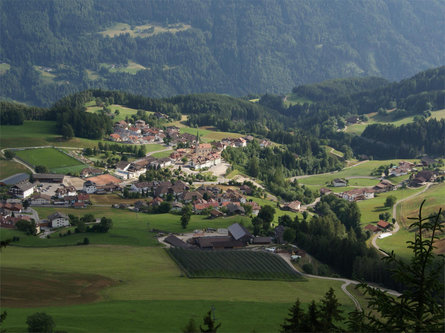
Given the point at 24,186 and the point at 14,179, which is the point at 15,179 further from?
the point at 24,186

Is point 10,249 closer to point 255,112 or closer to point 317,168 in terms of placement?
point 317,168

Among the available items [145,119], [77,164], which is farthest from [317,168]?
[77,164]

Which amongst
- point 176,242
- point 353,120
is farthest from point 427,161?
point 176,242

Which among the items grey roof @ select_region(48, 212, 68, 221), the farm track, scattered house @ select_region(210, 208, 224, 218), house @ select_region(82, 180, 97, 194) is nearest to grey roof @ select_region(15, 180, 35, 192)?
house @ select_region(82, 180, 97, 194)

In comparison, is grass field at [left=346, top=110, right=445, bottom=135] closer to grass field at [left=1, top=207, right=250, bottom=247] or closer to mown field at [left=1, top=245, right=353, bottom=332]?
grass field at [left=1, top=207, right=250, bottom=247]

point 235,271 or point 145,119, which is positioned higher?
point 145,119

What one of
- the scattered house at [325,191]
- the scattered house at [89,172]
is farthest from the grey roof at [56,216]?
the scattered house at [325,191]
